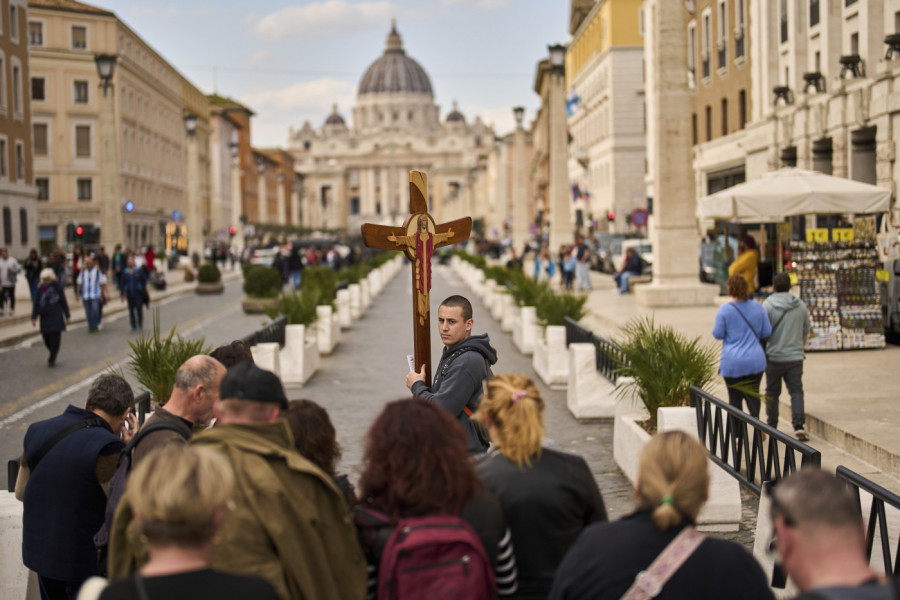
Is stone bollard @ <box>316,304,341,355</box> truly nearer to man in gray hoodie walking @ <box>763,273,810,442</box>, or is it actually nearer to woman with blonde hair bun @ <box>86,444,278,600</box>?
man in gray hoodie walking @ <box>763,273,810,442</box>

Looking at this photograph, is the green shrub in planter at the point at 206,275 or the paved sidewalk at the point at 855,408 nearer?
the paved sidewalk at the point at 855,408

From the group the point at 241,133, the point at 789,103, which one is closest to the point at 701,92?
the point at 789,103

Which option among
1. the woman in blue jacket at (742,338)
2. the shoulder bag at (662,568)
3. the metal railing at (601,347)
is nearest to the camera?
the shoulder bag at (662,568)

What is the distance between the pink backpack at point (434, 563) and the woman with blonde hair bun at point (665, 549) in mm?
261

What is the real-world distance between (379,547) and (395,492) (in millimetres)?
200

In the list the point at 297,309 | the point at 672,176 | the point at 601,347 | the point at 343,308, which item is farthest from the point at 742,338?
the point at 343,308

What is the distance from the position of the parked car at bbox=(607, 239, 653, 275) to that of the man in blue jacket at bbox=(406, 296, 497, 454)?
28996 mm

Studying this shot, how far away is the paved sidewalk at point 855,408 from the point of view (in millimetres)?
8688

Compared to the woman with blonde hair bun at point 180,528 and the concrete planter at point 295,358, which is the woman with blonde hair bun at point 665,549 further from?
the concrete planter at point 295,358

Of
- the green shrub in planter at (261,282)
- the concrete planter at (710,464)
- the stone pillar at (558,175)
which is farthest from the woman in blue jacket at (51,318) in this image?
the stone pillar at (558,175)

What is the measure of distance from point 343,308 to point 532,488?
20712 millimetres

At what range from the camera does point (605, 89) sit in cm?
6569

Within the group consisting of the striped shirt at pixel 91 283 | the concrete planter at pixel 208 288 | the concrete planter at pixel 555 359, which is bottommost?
the concrete planter at pixel 555 359

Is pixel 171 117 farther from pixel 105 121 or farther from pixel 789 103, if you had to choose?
pixel 789 103
